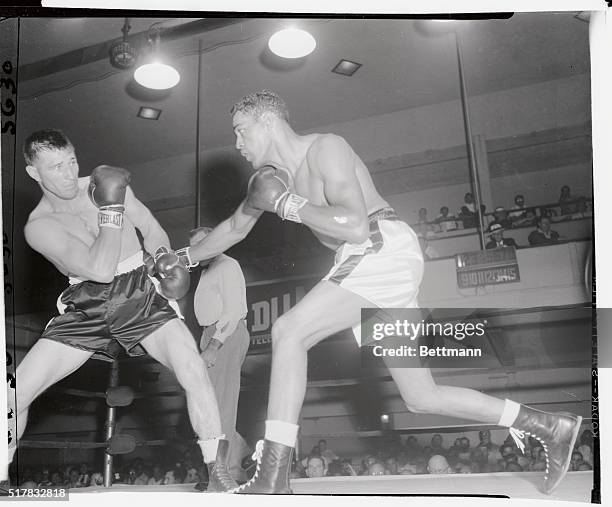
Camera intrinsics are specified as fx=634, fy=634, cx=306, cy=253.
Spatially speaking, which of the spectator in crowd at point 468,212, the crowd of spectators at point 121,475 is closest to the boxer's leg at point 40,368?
the crowd of spectators at point 121,475

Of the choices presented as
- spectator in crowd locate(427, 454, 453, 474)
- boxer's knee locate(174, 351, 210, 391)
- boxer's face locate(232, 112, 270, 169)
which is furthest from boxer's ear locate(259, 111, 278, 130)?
spectator in crowd locate(427, 454, 453, 474)

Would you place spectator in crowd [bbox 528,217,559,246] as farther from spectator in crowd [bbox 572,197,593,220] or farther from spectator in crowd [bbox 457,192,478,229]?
spectator in crowd [bbox 572,197,593,220]

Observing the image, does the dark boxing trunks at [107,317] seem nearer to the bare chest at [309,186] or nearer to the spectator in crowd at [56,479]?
the spectator in crowd at [56,479]

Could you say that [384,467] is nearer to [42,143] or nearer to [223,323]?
[223,323]

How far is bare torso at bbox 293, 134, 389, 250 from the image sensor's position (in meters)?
2.56

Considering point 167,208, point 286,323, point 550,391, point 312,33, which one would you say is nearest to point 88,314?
point 167,208

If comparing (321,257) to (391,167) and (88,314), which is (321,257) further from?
(88,314)

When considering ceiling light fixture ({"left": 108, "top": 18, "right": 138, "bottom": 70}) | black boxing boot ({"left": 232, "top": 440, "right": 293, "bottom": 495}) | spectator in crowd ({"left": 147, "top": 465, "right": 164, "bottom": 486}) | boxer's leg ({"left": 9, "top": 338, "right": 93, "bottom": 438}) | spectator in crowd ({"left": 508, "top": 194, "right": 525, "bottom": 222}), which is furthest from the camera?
spectator in crowd ({"left": 508, "top": 194, "right": 525, "bottom": 222})

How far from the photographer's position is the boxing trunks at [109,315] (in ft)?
8.73

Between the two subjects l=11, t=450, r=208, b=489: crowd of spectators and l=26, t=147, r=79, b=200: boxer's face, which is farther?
l=26, t=147, r=79, b=200: boxer's face

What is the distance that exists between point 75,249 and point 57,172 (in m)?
0.37

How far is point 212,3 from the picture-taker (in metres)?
2.64

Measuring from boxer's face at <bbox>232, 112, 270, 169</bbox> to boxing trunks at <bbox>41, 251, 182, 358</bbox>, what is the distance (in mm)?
694

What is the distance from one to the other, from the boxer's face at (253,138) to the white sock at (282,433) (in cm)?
107
